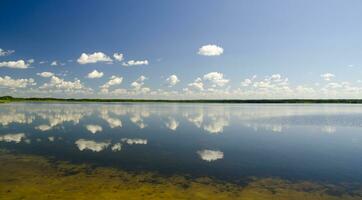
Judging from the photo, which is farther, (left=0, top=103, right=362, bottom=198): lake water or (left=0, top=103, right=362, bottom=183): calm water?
(left=0, top=103, right=362, bottom=183): calm water

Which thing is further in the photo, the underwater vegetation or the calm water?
the calm water

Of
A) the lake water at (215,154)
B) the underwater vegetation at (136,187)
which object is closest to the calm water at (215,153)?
the lake water at (215,154)

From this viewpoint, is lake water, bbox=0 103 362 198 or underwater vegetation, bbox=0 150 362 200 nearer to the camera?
underwater vegetation, bbox=0 150 362 200

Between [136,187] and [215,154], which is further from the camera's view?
[215,154]

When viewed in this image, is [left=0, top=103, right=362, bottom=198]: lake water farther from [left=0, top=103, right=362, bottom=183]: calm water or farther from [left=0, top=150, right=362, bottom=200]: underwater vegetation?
[left=0, top=150, right=362, bottom=200]: underwater vegetation

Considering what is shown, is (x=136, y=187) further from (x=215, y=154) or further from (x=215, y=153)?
(x=215, y=153)

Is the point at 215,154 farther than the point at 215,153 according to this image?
No

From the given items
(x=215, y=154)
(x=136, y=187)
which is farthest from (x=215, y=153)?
(x=136, y=187)

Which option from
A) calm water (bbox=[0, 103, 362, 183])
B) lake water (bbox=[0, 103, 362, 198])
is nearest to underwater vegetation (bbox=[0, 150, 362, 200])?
lake water (bbox=[0, 103, 362, 198])

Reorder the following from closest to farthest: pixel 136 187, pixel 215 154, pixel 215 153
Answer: pixel 136 187 < pixel 215 154 < pixel 215 153

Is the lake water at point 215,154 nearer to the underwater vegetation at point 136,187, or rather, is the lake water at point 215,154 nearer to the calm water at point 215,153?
the calm water at point 215,153

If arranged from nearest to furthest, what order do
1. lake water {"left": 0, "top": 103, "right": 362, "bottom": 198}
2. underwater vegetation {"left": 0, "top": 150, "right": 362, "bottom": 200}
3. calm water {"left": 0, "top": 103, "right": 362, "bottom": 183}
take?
1. underwater vegetation {"left": 0, "top": 150, "right": 362, "bottom": 200}
2. lake water {"left": 0, "top": 103, "right": 362, "bottom": 198}
3. calm water {"left": 0, "top": 103, "right": 362, "bottom": 183}

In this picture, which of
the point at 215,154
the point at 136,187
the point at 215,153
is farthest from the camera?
the point at 215,153

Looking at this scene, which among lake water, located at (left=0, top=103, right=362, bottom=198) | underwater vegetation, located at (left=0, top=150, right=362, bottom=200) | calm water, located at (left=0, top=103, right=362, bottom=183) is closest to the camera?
underwater vegetation, located at (left=0, top=150, right=362, bottom=200)
